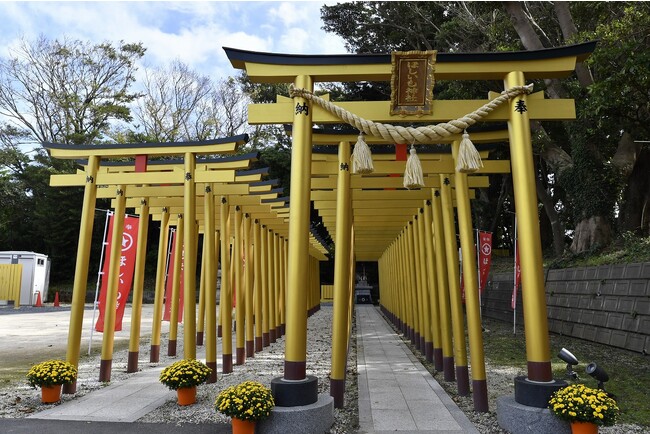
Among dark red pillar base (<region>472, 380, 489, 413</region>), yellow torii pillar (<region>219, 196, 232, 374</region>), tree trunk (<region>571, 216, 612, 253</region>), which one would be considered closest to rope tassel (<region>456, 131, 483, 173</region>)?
dark red pillar base (<region>472, 380, 489, 413</region>)

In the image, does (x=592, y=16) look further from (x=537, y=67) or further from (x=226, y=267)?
(x=226, y=267)

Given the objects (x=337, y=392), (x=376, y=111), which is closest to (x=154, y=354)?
(x=337, y=392)

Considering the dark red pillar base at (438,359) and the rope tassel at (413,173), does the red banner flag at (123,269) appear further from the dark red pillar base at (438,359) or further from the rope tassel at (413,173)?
the dark red pillar base at (438,359)

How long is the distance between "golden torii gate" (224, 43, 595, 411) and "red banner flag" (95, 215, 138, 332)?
173 inches

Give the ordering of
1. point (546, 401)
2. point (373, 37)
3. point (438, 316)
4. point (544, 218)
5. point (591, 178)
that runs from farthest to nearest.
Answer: point (544, 218), point (373, 37), point (591, 178), point (438, 316), point (546, 401)

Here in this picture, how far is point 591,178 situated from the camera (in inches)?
609

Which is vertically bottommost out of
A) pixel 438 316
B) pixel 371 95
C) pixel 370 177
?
pixel 438 316

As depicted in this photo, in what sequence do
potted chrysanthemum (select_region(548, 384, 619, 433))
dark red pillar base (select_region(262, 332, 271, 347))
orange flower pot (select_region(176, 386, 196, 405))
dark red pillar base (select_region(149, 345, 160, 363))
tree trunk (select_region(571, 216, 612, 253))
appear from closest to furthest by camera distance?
potted chrysanthemum (select_region(548, 384, 619, 433)), orange flower pot (select_region(176, 386, 196, 405)), dark red pillar base (select_region(149, 345, 160, 363)), dark red pillar base (select_region(262, 332, 271, 347)), tree trunk (select_region(571, 216, 612, 253))

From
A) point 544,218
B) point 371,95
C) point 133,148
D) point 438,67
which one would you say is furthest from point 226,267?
point 544,218

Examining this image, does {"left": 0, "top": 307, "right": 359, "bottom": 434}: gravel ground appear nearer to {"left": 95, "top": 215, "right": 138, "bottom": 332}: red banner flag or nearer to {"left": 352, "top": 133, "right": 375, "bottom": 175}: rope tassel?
{"left": 95, "top": 215, "right": 138, "bottom": 332}: red banner flag

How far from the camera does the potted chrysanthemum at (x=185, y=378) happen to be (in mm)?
5910

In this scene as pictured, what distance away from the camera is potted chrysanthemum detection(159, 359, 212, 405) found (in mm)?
5910

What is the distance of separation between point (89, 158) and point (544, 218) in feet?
80.4

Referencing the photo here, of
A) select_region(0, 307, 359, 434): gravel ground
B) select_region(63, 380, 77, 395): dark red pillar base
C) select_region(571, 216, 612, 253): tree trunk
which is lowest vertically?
select_region(0, 307, 359, 434): gravel ground
